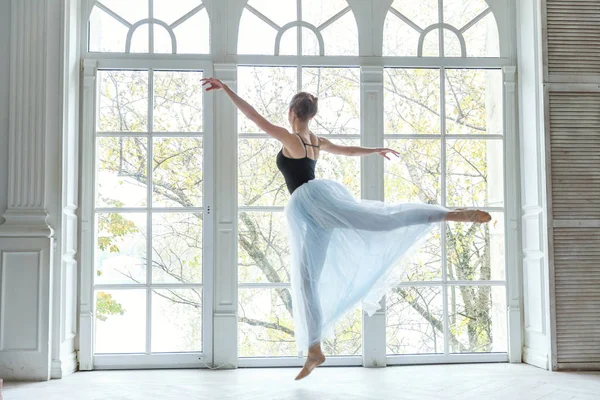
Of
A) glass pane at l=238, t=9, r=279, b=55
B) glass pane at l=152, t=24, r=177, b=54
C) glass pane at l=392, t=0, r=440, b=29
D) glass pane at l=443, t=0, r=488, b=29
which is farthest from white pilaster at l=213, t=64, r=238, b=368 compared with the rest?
glass pane at l=443, t=0, r=488, b=29

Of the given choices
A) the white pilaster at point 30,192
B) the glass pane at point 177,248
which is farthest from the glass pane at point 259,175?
the white pilaster at point 30,192

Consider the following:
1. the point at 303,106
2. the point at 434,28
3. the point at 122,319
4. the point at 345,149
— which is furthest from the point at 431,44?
the point at 122,319

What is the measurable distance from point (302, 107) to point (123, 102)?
4.95 feet

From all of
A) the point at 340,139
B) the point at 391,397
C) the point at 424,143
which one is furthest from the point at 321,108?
the point at 391,397

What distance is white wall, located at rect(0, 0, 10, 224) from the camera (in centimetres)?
439

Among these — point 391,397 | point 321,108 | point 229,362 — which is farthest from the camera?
point 321,108

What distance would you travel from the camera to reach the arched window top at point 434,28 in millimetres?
5027

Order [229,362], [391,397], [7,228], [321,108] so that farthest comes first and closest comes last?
[321,108] < [229,362] < [7,228] < [391,397]

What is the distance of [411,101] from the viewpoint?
5.12 meters

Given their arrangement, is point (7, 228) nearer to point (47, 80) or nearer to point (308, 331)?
point (47, 80)

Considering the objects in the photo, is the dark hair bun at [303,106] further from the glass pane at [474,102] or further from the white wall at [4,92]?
the white wall at [4,92]

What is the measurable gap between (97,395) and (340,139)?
2.40 metres

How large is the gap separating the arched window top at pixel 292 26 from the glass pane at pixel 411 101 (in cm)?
51

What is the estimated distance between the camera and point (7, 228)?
430 centimetres
